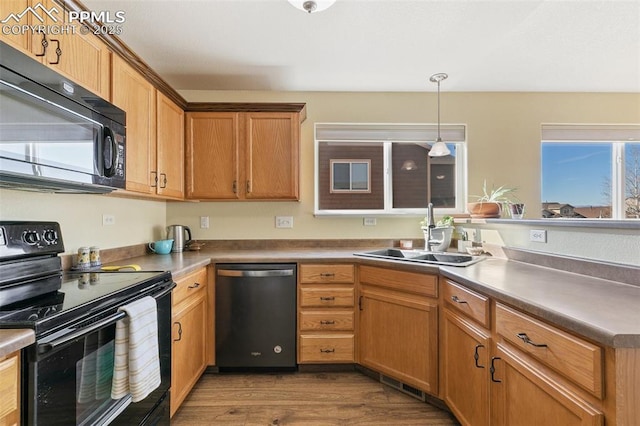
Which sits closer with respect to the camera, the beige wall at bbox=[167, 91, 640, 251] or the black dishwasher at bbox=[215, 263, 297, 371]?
the black dishwasher at bbox=[215, 263, 297, 371]

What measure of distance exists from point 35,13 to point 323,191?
7.25ft

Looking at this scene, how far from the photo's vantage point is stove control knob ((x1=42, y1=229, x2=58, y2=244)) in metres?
1.36

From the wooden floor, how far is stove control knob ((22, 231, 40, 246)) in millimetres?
1217

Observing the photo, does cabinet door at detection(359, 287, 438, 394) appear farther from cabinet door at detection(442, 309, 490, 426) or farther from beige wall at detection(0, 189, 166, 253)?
beige wall at detection(0, 189, 166, 253)

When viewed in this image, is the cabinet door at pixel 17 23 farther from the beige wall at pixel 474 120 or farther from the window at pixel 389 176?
the window at pixel 389 176

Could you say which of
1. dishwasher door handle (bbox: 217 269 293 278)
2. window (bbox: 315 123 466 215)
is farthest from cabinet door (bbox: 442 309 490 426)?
window (bbox: 315 123 466 215)

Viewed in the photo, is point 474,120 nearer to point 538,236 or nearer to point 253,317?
point 538,236

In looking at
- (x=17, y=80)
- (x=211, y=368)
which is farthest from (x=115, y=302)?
(x=211, y=368)

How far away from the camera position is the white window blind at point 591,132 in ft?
9.62

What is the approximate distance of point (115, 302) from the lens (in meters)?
1.13

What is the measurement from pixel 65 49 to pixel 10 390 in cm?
136

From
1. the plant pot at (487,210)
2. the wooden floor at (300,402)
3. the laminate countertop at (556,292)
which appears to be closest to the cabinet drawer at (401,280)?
the laminate countertop at (556,292)

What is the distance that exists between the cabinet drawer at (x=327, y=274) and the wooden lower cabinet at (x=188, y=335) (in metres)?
0.73

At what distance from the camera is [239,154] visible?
8.36 feet
